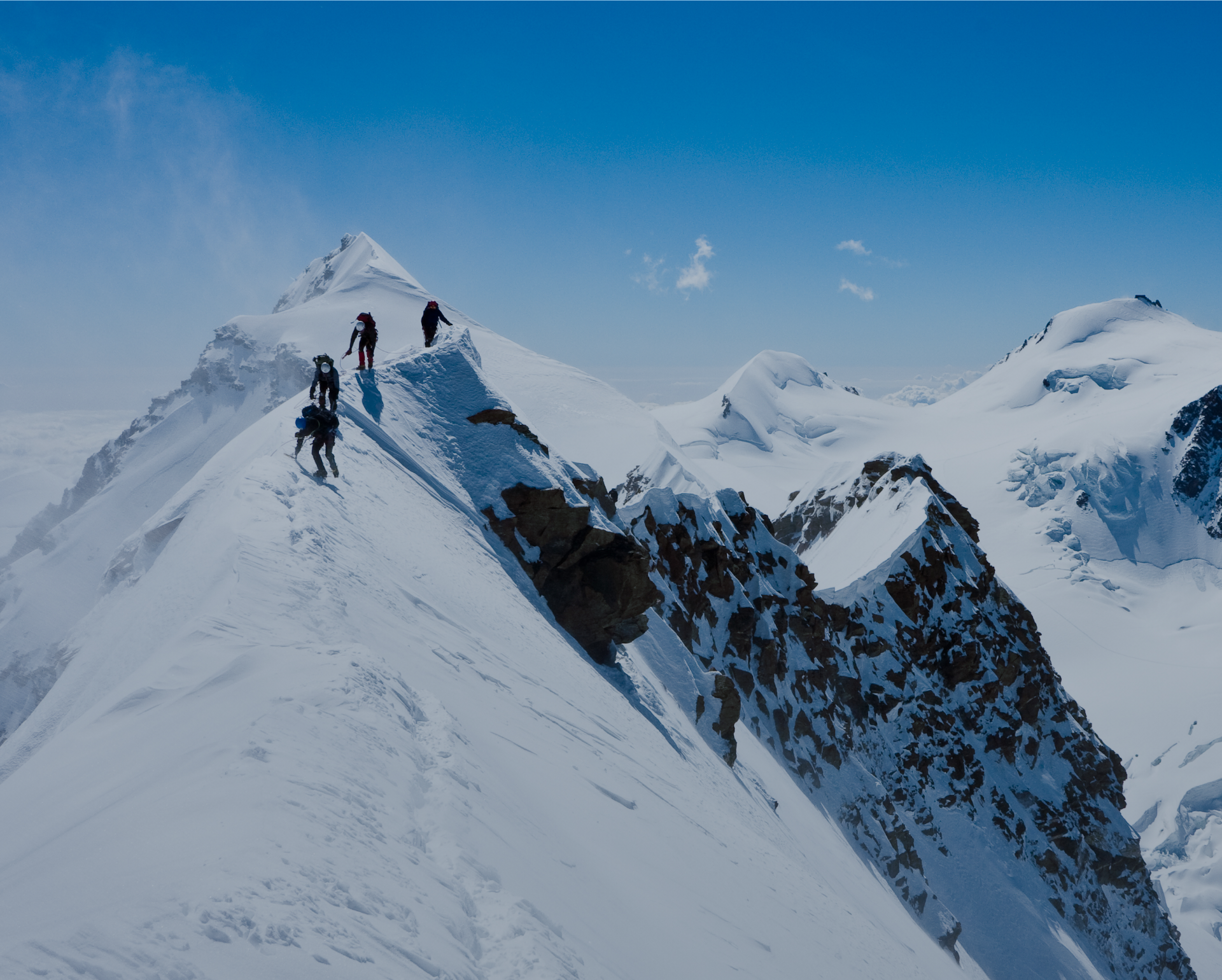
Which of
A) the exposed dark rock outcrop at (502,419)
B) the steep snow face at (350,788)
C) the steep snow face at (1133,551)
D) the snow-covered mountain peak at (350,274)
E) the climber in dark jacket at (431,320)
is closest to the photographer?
the steep snow face at (350,788)

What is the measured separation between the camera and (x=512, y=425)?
23328 mm

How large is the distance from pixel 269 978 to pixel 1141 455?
7510 inches

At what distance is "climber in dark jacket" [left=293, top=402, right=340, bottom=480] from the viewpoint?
14352mm

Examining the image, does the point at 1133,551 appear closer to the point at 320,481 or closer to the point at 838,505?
the point at 838,505

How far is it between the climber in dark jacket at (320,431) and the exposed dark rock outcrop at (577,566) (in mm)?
6575

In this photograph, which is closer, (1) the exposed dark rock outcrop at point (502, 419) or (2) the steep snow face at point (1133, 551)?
(1) the exposed dark rock outcrop at point (502, 419)

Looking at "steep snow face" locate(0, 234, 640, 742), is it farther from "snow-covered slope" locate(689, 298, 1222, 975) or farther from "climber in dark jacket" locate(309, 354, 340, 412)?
"climber in dark jacket" locate(309, 354, 340, 412)

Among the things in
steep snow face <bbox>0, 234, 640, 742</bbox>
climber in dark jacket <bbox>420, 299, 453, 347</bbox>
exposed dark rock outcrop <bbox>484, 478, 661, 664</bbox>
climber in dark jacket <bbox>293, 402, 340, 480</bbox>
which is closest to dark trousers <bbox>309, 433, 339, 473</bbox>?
climber in dark jacket <bbox>293, 402, 340, 480</bbox>

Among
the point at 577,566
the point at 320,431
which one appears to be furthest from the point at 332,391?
the point at 577,566

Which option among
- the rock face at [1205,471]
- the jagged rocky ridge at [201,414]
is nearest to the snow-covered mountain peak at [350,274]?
the jagged rocky ridge at [201,414]

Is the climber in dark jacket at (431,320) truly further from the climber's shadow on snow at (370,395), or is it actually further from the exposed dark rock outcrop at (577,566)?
the exposed dark rock outcrop at (577,566)

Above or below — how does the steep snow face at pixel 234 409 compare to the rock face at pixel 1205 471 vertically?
below

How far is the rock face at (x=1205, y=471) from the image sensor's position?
502ft

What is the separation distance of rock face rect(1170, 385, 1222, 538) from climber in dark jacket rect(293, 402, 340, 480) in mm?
A: 190907
